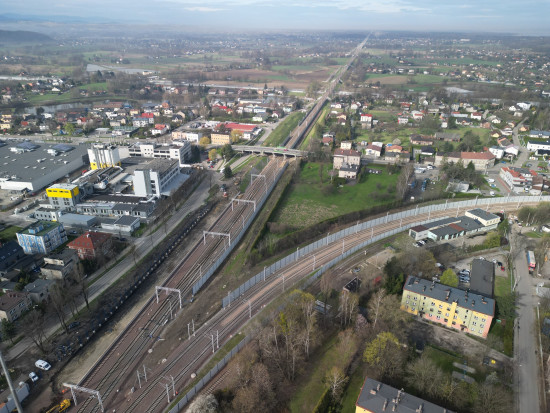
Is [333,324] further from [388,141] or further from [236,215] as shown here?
[388,141]

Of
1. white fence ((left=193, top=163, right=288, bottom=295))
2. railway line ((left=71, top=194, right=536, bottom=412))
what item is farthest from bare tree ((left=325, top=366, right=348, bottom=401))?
white fence ((left=193, top=163, right=288, bottom=295))

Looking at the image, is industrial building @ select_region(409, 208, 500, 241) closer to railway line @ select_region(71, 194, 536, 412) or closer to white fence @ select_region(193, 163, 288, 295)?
railway line @ select_region(71, 194, 536, 412)

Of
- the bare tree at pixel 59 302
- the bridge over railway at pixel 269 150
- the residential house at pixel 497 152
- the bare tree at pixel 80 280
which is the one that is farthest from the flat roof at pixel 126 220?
the residential house at pixel 497 152

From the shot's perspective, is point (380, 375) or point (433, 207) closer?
point (380, 375)

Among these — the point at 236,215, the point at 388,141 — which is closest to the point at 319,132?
the point at 388,141

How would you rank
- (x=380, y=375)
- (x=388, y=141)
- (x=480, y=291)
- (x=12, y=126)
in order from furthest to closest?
(x=12, y=126)
(x=388, y=141)
(x=480, y=291)
(x=380, y=375)

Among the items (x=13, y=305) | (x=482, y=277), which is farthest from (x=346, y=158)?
(x=13, y=305)
